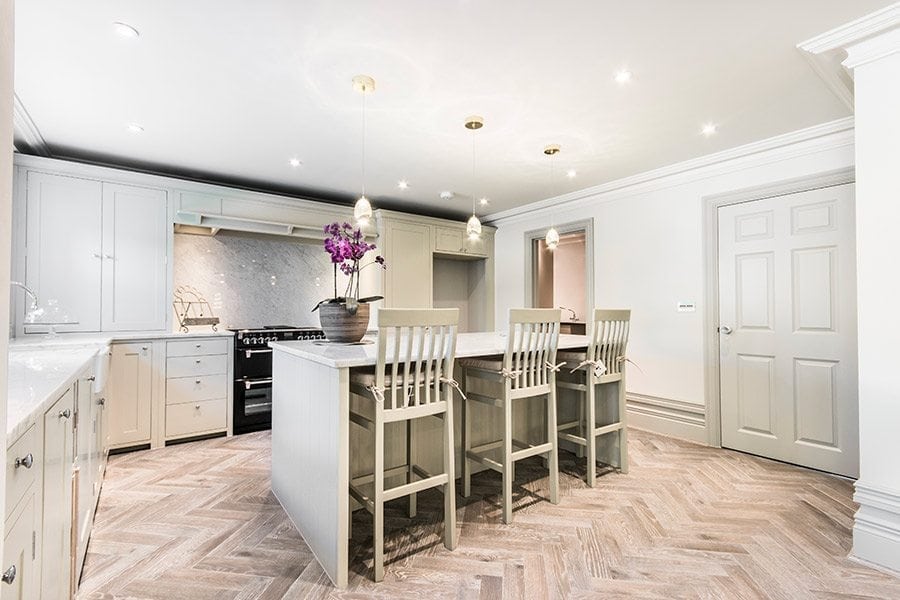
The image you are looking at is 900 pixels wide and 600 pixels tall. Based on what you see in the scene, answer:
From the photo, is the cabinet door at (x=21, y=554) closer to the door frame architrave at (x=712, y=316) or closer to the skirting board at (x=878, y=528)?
→ the skirting board at (x=878, y=528)

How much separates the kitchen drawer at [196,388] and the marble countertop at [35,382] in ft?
4.20

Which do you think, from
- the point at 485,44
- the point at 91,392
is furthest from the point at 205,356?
the point at 485,44

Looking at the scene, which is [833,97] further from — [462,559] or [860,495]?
[462,559]

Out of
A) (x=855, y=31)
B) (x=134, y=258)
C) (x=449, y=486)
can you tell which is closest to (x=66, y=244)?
(x=134, y=258)

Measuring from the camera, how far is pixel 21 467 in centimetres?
105

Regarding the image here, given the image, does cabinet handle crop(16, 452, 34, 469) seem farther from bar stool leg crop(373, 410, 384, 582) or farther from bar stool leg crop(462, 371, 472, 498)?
bar stool leg crop(462, 371, 472, 498)

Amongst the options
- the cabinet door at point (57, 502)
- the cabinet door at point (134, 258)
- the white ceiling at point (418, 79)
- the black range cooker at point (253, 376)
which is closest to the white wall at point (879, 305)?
the white ceiling at point (418, 79)

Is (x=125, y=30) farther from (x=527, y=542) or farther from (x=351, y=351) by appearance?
(x=527, y=542)

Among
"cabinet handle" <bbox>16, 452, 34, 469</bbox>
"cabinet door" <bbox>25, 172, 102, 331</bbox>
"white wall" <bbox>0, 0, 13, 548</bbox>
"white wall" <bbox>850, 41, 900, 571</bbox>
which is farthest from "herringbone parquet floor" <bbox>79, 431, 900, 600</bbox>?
"white wall" <bbox>0, 0, 13, 548</bbox>

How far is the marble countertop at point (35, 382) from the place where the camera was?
3.40 ft

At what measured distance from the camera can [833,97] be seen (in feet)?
8.93

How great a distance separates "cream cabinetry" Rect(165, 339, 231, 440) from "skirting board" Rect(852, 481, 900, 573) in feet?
14.3

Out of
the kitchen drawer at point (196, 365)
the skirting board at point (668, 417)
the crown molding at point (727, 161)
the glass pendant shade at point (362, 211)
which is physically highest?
the crown molding at point (727, 161)

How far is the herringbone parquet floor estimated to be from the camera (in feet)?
6.22
